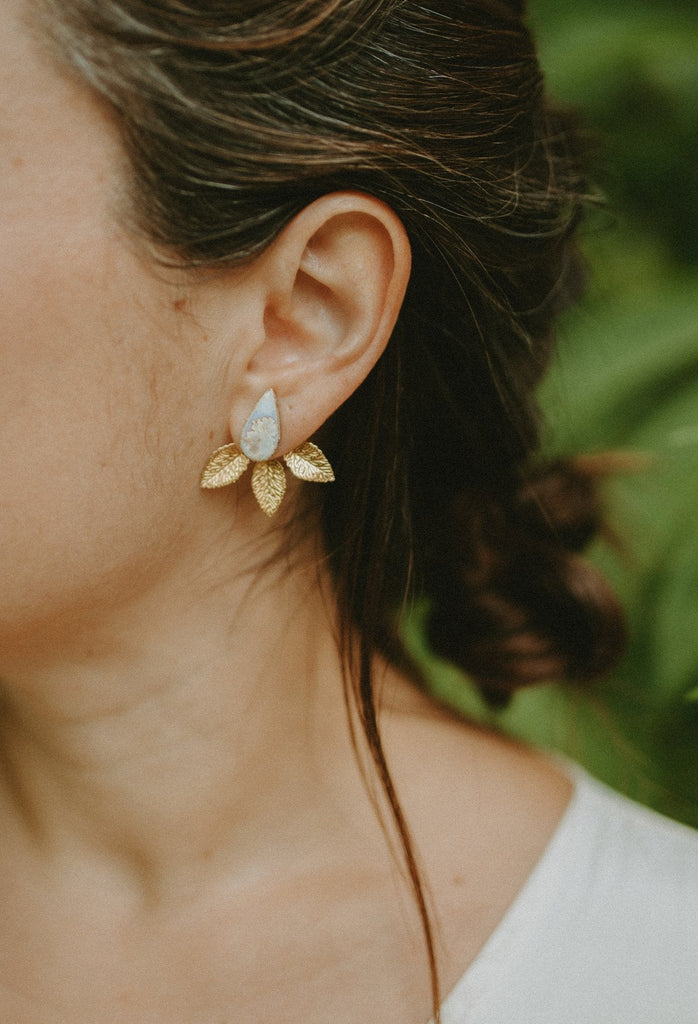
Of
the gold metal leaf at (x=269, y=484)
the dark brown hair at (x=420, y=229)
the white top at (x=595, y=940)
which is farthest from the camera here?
the white top at (x=595, y=940)

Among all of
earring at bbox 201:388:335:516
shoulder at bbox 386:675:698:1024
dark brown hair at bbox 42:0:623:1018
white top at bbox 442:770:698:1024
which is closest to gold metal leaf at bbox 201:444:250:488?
earring at bbox 201:388:335:516

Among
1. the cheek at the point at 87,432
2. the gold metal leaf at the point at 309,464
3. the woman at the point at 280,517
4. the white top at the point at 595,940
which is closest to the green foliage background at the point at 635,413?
the woman at the point at 280,517

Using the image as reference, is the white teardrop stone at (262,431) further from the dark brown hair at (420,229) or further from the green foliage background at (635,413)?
the green foliage background at (635,413)

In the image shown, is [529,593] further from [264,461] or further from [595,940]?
[264,461]

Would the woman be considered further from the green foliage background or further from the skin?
the green foliage background

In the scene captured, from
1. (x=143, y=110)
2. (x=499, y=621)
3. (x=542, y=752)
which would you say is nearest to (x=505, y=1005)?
(x=542, y=752)

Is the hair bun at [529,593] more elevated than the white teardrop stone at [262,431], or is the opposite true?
the white teardrop stone at [262,431]
